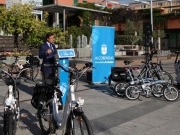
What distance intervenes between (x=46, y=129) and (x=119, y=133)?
49.2 inches

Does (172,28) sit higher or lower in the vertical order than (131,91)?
higher

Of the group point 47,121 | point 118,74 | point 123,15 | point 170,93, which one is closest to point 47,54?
point 47,121

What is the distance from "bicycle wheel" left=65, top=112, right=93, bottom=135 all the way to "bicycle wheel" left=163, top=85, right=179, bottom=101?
5.15m

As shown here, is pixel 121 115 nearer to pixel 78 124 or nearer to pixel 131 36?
pixel 78 124

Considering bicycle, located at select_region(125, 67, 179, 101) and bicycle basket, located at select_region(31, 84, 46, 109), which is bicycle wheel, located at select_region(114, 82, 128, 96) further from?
bicycle basket, located at select_region(31, 84, 46, 109)

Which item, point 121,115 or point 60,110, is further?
point 121,115

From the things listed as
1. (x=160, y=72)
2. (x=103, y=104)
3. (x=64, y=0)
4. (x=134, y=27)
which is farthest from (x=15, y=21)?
(x=134, y=27)

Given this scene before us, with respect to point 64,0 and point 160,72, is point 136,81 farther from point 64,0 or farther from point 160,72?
point 64,0

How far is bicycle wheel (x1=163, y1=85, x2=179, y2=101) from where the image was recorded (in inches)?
378

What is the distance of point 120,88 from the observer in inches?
402

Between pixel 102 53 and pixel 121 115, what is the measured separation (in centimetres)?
505

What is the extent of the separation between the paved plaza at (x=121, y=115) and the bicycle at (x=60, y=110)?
20.7 inches

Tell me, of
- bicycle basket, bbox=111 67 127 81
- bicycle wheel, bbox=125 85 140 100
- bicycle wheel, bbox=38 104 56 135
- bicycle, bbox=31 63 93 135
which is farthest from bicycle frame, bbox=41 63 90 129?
bicycle basket, bbox=111 67 127 81

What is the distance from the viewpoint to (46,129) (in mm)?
6238
